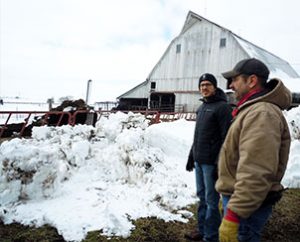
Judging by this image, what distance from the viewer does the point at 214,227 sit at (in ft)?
11.1

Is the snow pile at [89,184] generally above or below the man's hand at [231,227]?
below

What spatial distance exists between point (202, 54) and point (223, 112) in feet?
77.5

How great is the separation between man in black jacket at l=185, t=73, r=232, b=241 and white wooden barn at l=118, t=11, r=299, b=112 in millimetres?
20425

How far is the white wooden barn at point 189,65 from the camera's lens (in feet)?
80.5

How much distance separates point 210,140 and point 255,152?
5.08ft

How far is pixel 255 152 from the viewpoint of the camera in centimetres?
184

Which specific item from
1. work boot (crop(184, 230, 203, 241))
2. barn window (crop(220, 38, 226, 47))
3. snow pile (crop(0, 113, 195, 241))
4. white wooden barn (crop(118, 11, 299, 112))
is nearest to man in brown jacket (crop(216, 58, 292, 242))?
work boot (crop(184, 230, 203, 241))

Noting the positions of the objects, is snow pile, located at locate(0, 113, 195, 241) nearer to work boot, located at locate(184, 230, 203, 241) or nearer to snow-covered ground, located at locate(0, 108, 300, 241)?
snow-covered ground, located at locate(0, 108, 300, 241)

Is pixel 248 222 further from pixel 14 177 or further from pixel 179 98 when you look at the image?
pixel 179 98

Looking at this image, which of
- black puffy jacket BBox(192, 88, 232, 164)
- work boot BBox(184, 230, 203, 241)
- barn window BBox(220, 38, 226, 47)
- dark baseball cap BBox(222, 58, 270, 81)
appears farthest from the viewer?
barn window BBox(220, 38, 226, 47)

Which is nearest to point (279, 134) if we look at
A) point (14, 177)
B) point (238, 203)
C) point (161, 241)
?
point (238, 203)

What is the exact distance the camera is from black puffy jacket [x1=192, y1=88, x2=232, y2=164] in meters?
3.35

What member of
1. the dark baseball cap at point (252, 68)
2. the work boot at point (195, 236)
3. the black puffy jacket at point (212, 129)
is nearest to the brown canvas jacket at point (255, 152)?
the dark baseball cap at point (252, 68)

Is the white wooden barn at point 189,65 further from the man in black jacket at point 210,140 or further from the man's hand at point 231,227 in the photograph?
the man's hand at point 231,227
